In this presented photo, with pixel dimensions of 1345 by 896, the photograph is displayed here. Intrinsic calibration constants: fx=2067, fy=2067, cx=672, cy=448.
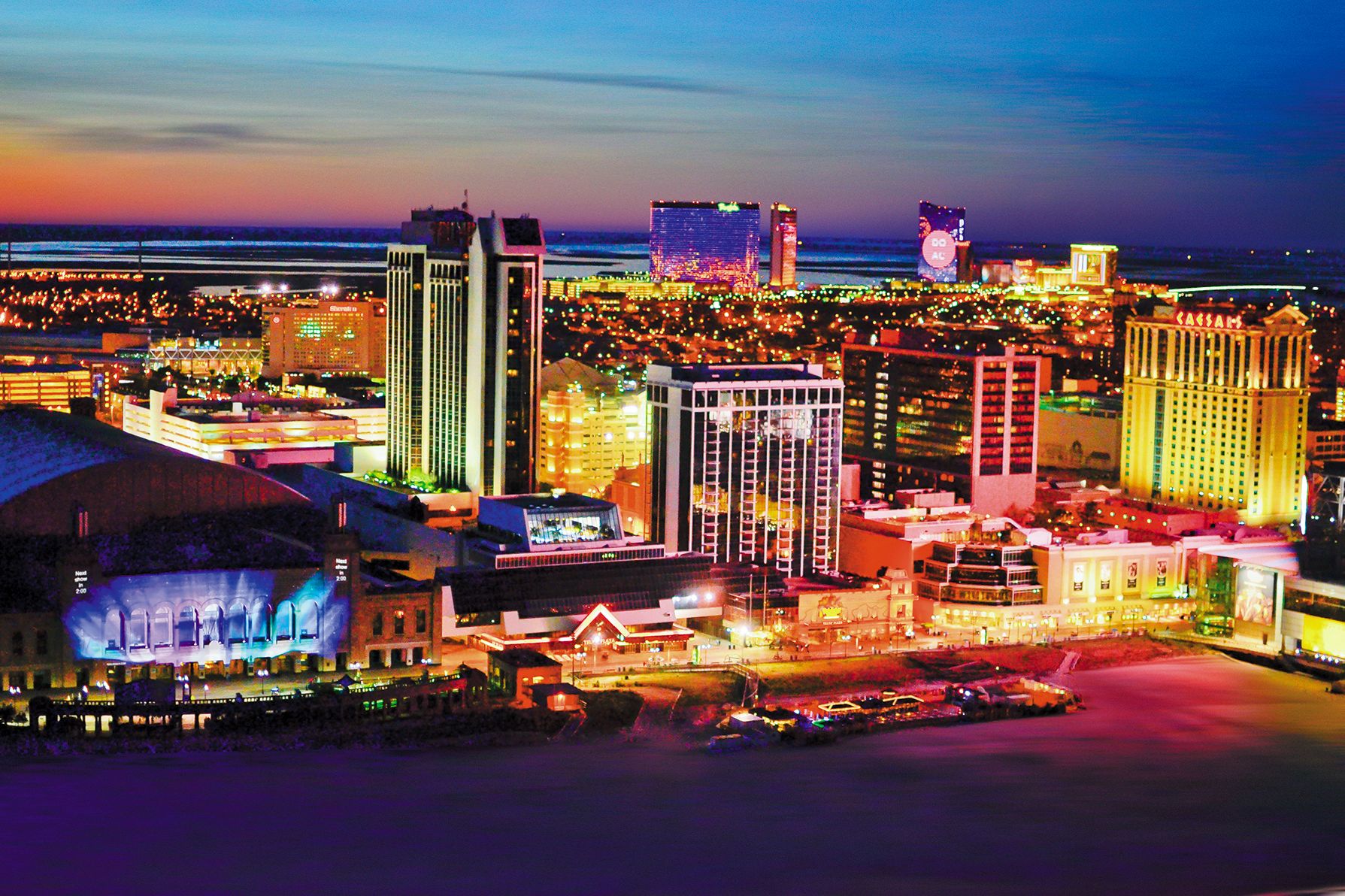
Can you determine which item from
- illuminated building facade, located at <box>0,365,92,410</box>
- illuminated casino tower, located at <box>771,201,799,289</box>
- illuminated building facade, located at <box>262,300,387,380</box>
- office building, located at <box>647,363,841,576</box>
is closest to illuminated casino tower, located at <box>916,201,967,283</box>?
illuminated casino tower, located at <box>771,201,799,289</box>

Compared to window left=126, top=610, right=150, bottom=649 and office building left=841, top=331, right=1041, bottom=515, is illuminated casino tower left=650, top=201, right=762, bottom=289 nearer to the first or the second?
office building left=841, top=331, right=1041, bottom=515

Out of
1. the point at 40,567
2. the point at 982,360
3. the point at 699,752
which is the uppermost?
the point at 982,360

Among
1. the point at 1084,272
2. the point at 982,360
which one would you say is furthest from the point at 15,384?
the point at 1084,272

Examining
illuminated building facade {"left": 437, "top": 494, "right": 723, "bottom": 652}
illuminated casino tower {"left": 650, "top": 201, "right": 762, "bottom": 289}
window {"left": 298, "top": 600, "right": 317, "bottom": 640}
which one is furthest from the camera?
illuminated casino tower {"left": 650, "top": 201, "right": 762, "bottom": 289}

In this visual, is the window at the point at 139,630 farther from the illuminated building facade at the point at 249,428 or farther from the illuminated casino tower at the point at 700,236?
the illuminated casino tower at the point at 700,236

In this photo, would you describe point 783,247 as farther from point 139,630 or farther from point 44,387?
point 139,630

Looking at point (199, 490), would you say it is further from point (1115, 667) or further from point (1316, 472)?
point (1316, 472)

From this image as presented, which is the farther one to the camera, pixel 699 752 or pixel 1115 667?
pixel 1115 667
